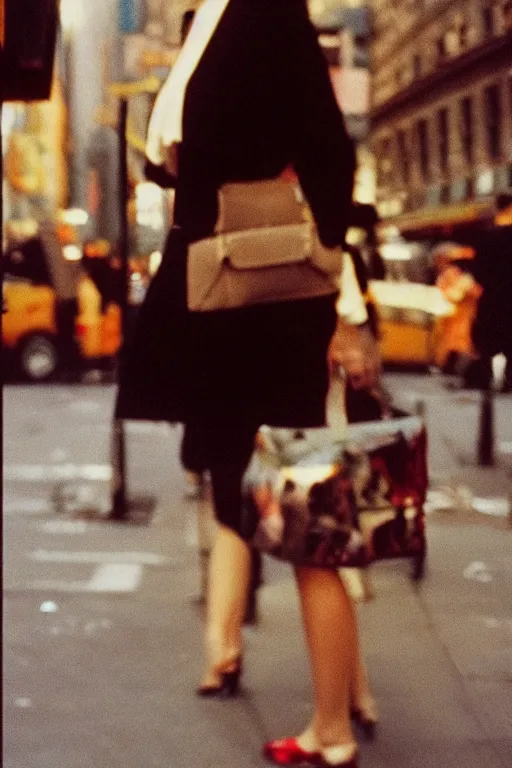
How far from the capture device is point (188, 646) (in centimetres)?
509

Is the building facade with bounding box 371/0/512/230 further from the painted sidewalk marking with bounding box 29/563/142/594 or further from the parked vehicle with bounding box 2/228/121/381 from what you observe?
the parked vehicle with bounding box 2/228/121/381

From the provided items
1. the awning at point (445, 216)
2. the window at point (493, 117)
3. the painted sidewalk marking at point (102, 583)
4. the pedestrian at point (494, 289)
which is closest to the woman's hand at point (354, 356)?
the pedestrian at point (494, 289)

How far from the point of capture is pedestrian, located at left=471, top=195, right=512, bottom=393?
128 inches

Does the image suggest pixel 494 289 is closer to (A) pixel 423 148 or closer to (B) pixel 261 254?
(B) pixel 261 254

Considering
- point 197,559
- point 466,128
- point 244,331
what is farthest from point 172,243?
point 466,128

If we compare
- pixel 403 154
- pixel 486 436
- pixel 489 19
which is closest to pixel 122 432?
pixel 489 19

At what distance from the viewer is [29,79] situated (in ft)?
9.45

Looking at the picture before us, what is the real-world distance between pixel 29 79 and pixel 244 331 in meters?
0.91

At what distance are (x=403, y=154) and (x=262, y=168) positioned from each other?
32.8 feet

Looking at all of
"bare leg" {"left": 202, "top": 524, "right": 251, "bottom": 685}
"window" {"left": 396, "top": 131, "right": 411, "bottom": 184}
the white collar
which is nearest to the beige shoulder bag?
the white collar

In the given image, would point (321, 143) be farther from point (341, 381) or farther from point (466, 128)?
point (466, 128)

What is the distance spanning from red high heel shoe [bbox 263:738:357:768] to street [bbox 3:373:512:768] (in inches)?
2.2

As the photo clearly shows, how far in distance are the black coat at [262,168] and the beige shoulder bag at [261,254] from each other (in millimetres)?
35

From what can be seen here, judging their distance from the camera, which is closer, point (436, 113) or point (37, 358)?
point (436, 113)
